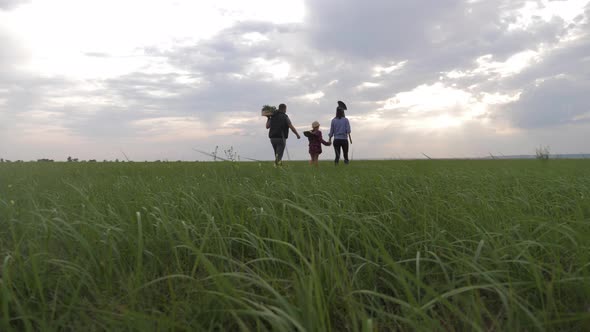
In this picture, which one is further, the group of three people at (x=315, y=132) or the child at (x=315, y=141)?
the child at (x=315, y=141)

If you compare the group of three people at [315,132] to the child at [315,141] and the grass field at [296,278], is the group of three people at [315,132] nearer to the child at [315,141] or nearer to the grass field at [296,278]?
the child at [315,141]

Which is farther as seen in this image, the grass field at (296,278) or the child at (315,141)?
the child at (315,141)

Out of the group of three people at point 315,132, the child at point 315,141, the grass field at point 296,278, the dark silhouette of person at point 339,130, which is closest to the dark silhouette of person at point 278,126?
the group of three people at point 315,132

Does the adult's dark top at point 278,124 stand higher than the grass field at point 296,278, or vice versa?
the adult's dark top at point 278,124

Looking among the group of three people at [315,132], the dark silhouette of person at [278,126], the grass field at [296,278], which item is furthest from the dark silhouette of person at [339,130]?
the grass field at [296,278]

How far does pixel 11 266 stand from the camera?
68.4 inches

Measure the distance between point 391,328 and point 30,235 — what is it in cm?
236

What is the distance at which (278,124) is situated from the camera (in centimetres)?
1120

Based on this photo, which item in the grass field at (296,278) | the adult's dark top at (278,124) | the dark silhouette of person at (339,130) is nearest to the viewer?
the grass field at (296,278)

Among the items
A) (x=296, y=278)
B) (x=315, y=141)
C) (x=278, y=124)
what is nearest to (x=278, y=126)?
(x=278, y=124)

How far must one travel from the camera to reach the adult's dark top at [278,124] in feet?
36.6

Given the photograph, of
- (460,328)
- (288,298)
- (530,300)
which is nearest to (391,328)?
(460,328)

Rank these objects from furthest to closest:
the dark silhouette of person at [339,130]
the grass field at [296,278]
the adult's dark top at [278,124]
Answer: the dark silhouette of person at [339,130], the adult's dark top at [278,124], the grass field at [296,278]

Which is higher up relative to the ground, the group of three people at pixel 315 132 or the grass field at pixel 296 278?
the group of three people at pixel 315 132
